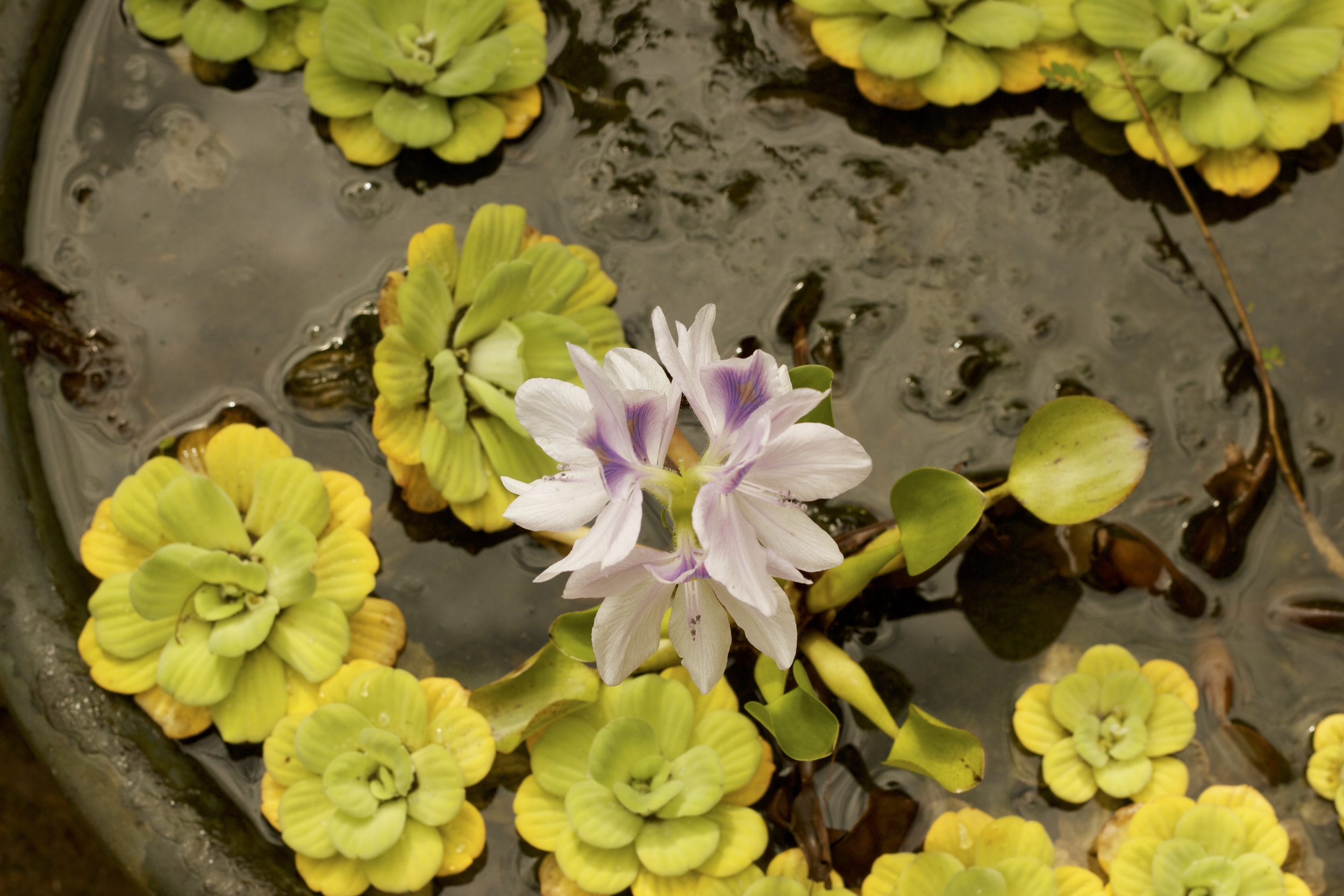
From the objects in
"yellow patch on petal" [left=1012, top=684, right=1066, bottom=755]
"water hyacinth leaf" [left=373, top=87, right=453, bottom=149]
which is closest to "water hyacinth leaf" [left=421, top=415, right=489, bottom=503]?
"water hyacinth leaf" [left=373, top=87, right=453, bottom=149]

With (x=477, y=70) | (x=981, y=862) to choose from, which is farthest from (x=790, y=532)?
(x=477, y=70)

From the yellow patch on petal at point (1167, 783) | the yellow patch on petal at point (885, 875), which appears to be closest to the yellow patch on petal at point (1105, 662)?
the yellow patch on petal at point (1167, 783)

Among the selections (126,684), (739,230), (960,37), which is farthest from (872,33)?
(126,684)

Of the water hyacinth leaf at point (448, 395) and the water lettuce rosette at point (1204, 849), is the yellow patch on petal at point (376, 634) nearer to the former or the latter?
the water hyacinth leaf at point (448, 395)

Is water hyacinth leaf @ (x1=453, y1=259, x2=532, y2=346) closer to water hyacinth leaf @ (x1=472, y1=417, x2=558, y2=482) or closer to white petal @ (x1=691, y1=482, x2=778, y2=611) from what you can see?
water hyacinth leaf @ (x1=472, y1=417, x2=558, y2=482)

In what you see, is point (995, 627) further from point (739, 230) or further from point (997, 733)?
point (739, 230)

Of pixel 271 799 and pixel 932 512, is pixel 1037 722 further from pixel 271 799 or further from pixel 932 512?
pixel 271 799
